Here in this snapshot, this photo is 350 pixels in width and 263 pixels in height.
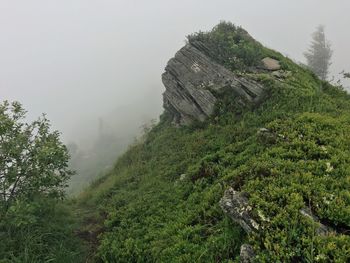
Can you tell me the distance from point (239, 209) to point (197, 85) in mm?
12955

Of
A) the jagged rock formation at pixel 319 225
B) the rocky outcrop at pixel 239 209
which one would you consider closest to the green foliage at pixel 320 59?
the rocky outcrop at pixel 239 209

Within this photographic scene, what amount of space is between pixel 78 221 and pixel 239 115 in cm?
939

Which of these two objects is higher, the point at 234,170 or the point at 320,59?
the point at 320,59

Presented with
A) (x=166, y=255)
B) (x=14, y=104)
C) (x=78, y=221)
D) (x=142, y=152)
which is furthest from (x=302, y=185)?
(x=142, y=152)

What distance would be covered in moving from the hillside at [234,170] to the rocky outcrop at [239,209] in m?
0.03

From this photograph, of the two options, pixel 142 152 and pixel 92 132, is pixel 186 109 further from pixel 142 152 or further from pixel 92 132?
pixel 92 132

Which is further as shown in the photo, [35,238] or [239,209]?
[35,238]

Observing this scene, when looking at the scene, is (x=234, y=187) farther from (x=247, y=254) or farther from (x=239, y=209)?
(x=247, y=254)

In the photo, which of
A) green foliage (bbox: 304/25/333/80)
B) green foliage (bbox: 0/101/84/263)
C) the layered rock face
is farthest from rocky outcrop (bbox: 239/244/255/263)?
green foliage (bbox: 304/25/333/80)

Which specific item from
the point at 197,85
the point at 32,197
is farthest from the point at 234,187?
the point at 197,85

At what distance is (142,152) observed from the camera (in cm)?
2342

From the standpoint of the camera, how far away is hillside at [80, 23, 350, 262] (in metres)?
9.17

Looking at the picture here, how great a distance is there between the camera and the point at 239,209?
10.1 m

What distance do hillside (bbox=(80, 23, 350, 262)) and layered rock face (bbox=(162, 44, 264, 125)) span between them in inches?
2.9
